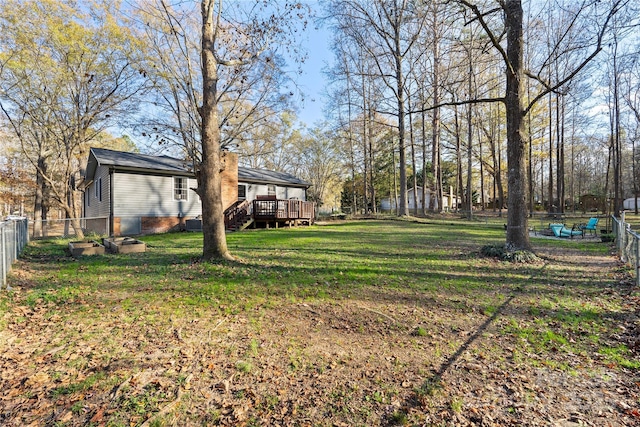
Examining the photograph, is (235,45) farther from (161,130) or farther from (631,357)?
(631,357)

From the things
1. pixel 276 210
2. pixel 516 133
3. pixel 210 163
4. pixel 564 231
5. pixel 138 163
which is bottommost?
pixel 564 231

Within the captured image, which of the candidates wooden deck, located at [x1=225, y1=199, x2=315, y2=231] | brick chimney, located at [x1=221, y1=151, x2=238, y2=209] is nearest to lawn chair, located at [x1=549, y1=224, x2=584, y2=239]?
wooden deck, located at [x1=225, y1=199, x2=315, y2=231]

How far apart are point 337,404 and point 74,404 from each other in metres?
2.06

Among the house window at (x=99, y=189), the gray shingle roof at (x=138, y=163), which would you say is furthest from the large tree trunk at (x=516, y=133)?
the house window at (x=99, y=189)

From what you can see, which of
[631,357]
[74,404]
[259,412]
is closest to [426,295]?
[631,357]

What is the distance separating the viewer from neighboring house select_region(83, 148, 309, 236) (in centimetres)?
1523

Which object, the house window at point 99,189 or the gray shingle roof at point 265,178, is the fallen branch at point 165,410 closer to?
the house window at point 99,189

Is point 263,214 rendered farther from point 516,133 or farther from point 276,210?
point 516,133

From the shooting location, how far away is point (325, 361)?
10.3ft

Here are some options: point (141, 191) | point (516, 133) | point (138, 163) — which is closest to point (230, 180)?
point (141, 191)

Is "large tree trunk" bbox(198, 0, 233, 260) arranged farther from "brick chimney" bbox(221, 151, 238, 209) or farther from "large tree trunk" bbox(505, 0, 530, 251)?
"brick chimney" bbox(221, 151, 238, 209)

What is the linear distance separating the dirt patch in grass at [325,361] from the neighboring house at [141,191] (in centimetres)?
1155

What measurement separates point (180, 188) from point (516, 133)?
1621 centimetres

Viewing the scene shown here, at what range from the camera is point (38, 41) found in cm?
1343
